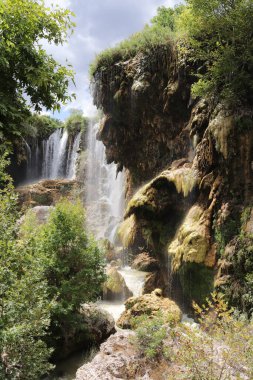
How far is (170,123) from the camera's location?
61.4 feet

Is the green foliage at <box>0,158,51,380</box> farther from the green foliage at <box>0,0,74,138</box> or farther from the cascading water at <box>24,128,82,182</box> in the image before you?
the cascading water at <box>24,128,82,182</box>

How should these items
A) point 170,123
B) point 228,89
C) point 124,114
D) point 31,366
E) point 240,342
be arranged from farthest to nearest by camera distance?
point 124,114
point 170,123
point 228,89
point 31,366
point 240,342

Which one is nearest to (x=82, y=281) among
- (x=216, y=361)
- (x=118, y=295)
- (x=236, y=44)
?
(x=118, y=295)

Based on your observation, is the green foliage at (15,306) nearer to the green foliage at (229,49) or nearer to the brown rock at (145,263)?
the green foliage at (229,49)

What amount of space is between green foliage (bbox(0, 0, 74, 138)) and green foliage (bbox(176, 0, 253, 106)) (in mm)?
9007

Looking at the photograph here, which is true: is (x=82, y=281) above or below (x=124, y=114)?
below

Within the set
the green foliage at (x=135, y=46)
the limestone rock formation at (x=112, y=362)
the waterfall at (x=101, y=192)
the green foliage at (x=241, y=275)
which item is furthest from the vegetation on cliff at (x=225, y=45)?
the waterfall at (x=101, y=192)

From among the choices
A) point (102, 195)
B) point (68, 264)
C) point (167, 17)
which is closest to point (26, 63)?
point (68, 264)

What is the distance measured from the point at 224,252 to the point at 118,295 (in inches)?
255

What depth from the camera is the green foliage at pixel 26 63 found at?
4297 millimetres

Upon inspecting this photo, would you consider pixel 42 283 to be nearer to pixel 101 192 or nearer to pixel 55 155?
pixel 101 192

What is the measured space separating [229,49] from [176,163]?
568cm

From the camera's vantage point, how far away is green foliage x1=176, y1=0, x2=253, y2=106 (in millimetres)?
12156

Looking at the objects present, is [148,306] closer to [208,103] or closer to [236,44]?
[208,103]
